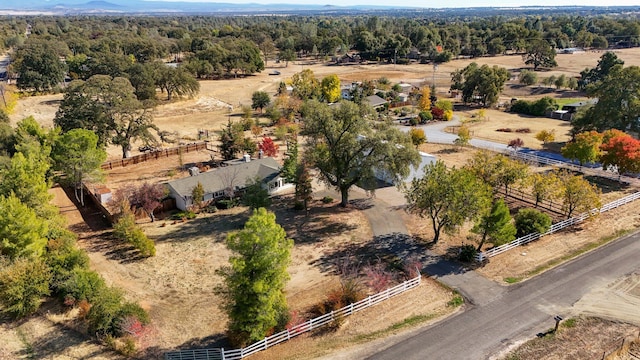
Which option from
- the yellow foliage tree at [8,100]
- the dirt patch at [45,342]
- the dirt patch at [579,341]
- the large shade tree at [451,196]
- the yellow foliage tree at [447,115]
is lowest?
the dirt patch at [579,341]

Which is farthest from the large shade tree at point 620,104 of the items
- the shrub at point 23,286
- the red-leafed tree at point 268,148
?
the shrub at point 23,286

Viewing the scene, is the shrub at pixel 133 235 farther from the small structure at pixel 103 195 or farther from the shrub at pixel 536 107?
the shrub at pixel 536 107

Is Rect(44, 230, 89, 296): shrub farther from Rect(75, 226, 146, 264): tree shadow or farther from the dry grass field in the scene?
Rect(75, 226, 146, 264): tree shadow

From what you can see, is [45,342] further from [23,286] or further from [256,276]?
[256,276]

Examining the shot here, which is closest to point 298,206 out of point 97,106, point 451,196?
point 451,196

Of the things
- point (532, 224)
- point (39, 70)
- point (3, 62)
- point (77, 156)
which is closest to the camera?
point (532, 224)

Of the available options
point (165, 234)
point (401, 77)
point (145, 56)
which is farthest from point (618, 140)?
point (145, 56)

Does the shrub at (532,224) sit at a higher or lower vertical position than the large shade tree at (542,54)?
lower
